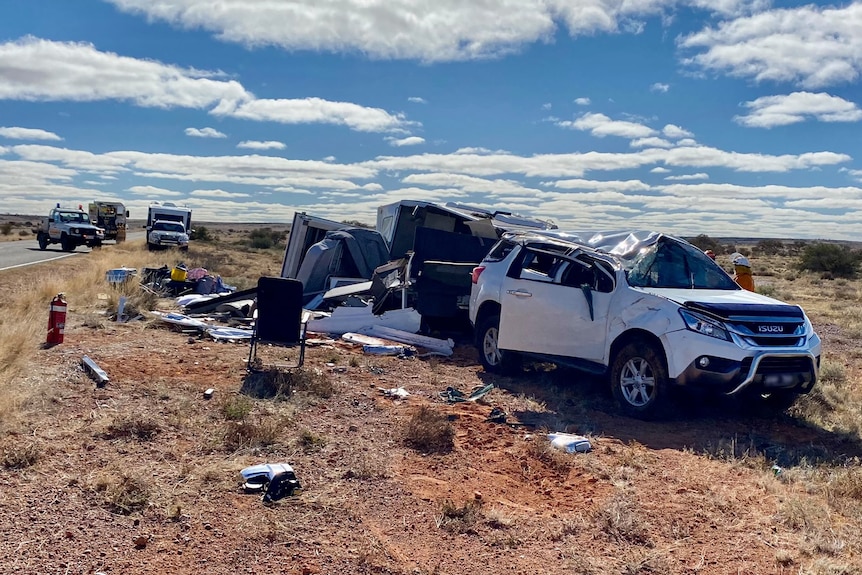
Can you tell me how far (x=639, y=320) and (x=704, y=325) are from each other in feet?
2.27

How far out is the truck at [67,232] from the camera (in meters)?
38.7

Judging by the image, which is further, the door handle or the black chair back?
the black chair back

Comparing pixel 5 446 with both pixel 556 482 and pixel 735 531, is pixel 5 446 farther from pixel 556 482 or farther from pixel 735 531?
pixel 735 531

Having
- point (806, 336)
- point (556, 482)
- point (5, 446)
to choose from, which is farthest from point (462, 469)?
point (806, 336)

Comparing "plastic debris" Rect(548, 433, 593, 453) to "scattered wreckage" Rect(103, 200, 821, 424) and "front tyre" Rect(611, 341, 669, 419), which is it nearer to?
"front tyre" Rect(611, 341, 669, 419)

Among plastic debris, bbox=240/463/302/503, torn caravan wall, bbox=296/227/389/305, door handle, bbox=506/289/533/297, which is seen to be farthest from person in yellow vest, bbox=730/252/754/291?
→ plastic debris, bbox=240/463/302/503

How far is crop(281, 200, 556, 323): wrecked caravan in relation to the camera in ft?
40.6

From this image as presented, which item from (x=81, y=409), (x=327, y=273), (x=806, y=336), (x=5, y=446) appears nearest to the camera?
(x=5, y=446)

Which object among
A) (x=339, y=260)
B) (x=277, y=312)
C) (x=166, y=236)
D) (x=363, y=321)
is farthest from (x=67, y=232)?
(x=277, y=312)

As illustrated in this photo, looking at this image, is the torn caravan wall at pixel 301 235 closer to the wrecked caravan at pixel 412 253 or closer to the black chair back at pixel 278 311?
the wrecked caravan at pixel 412 253

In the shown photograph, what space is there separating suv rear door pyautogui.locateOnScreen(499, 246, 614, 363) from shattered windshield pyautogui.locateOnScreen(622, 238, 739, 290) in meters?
0.32

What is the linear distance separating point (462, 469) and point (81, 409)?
136 inches

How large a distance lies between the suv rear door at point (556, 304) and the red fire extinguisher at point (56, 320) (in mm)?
5568

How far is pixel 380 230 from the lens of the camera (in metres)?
19.8
